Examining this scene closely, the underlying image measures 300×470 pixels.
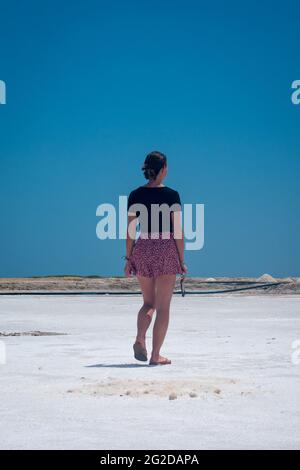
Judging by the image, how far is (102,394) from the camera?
5.89 meters

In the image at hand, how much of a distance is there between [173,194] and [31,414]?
309cm

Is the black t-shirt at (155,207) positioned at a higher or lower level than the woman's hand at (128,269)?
higher

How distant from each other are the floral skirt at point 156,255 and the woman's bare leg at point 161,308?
0.29 feet

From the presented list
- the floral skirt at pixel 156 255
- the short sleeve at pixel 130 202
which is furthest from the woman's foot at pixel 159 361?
the short sleeve at pixel 130 202

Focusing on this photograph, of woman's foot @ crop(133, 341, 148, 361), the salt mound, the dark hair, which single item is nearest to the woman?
the dark hair

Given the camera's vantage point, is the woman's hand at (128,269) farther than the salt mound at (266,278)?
No

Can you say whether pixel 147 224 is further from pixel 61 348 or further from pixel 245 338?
pixel 245 338

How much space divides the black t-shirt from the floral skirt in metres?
0.08

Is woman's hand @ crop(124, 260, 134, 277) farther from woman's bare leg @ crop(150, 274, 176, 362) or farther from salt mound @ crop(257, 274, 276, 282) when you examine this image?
salt mound @ crop(257, 274, 276, 282)

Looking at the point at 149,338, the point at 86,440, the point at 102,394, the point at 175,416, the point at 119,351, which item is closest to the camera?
the point at 86,440

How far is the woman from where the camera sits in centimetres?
768

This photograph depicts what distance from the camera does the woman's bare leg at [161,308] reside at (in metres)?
7.75

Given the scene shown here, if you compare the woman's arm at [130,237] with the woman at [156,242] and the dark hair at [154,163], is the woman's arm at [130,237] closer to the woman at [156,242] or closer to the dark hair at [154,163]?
the woman at [156,242]
